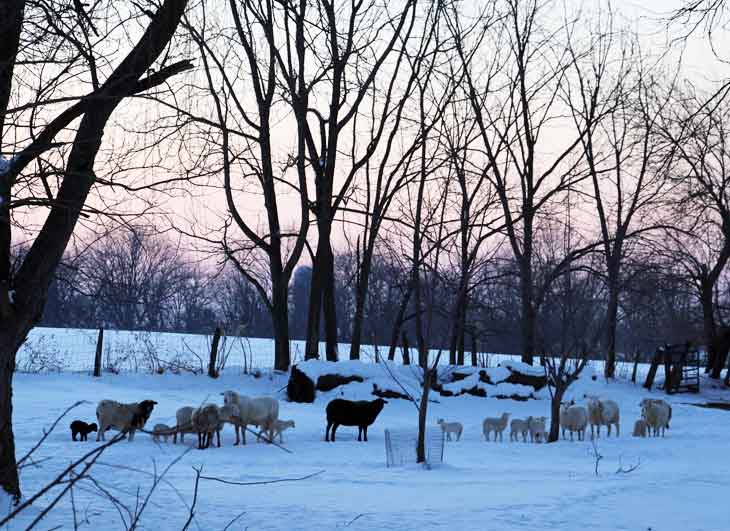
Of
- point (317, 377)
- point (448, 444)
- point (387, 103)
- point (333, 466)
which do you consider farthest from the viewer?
point (387, 103)

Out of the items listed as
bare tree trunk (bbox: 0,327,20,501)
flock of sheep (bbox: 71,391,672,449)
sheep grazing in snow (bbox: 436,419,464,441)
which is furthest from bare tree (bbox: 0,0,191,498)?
sheep grazing in snow (bbox: 436,419,464,441)

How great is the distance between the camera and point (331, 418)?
1512 centimetres

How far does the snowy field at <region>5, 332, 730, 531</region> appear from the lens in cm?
766

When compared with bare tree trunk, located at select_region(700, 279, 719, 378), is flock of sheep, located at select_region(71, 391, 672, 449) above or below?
below

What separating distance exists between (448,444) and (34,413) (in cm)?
779

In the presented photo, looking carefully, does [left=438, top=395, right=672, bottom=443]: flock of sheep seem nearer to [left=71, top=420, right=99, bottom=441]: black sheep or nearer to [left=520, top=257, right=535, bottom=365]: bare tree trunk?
[left=71, top=420, right=99, bottom=441]: black sheep

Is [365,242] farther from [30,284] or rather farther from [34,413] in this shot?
[30,284]

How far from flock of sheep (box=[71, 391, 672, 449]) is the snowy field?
0.32m

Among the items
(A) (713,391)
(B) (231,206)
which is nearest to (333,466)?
(B) (231,206)

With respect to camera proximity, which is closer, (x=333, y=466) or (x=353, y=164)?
(x=333, y=466)

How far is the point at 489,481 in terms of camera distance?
33.1 ft

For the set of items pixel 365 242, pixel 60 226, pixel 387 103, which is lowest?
pixel 60 226

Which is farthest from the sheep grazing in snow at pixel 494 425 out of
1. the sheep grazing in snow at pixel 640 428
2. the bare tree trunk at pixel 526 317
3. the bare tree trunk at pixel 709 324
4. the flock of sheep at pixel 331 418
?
the bare tree trunk at pixel 709 324

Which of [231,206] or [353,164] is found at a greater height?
[353,164]
